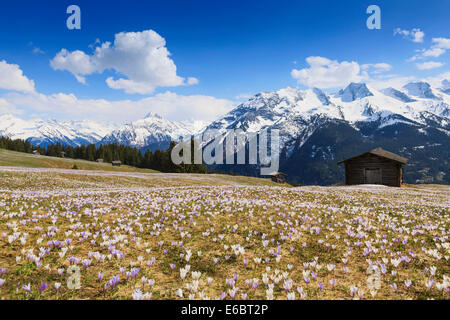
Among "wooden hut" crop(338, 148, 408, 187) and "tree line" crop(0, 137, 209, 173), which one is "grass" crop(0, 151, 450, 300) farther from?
"tree line" crop(0, 137, 209, 173)

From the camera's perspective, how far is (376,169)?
51125 millimetres

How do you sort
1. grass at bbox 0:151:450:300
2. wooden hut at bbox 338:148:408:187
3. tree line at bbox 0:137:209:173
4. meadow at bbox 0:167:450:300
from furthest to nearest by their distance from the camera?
tree line at bbox 0:137:209:173 → wooden hut at bbox 338:148:408:187 → grass at bbox 0:151:450:300 → meadow at bbox 0:167:450:300

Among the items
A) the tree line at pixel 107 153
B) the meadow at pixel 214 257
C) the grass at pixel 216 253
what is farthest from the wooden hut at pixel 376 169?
the tree line at pixel 107 153

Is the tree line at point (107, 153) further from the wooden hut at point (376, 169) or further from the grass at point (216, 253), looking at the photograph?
the grass at point (216, 253)

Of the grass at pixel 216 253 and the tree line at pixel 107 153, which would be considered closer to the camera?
the grass at pixel 216 253

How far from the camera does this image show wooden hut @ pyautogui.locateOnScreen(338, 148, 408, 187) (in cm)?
4919

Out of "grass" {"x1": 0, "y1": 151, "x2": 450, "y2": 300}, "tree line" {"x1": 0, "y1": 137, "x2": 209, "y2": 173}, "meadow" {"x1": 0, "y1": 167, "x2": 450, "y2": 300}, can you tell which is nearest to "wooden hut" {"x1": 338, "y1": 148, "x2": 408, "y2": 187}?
"grass" {"x1": 0, "y1": 151, "x2": 450, "y2": 300}

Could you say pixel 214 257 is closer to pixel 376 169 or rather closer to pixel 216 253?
pixel 216 253

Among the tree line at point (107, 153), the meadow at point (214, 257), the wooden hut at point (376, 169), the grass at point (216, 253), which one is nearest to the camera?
the meadow at point (214, 257)

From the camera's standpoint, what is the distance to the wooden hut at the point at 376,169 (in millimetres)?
49188

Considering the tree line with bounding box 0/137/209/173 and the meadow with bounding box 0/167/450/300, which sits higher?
the tree line with bounding box 0/137/209/173
